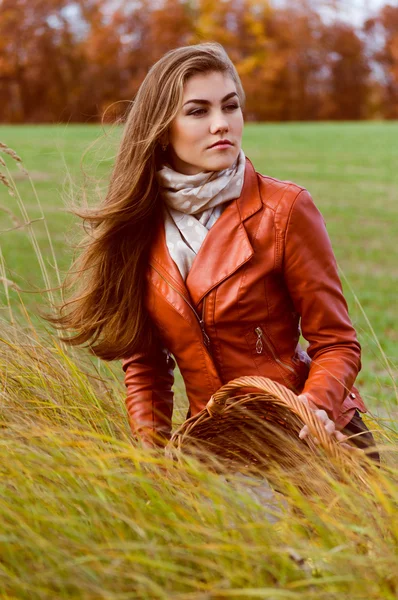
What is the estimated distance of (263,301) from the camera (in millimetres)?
→ 2428

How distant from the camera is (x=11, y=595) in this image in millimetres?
1588

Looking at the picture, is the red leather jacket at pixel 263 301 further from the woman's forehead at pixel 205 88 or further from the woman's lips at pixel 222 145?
the woman's forehead at pixel 205 88

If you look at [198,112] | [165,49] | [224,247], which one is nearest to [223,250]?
[224,247]

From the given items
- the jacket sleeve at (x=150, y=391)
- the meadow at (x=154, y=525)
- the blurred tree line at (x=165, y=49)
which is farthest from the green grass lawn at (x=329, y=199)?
the blurred tree line at (x=165, y=49)

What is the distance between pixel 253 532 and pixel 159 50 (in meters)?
48.7

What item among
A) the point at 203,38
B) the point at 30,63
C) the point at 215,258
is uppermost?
the point at 203,38

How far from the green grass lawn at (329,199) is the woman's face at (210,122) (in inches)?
19.3

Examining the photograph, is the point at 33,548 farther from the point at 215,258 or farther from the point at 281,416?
the point at 215,258

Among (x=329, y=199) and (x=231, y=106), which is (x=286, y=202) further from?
(x=329, y=199)

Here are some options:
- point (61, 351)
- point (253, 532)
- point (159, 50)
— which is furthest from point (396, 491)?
point (159, 50)

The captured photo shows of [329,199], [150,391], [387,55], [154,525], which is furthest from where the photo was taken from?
[387,55]

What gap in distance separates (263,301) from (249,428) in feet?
1.26

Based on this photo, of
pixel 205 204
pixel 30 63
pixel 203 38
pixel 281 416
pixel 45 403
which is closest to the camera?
pixel 281 416

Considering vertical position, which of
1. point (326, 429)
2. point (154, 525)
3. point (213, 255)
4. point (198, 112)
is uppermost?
point (198, 112)
